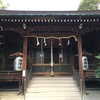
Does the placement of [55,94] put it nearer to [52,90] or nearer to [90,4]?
[52,90]

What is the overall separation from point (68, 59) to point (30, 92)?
3.75 m

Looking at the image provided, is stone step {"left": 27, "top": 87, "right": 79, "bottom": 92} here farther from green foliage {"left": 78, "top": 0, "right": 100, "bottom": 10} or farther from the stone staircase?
green foliage {"left": 78, "top": 0, "right": 100, "bottom": 10}

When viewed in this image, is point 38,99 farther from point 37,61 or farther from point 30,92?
point 37,61

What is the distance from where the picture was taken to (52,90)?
6.56 meters

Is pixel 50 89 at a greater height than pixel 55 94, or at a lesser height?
greater

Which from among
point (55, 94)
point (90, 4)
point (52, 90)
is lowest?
point (55, 94)

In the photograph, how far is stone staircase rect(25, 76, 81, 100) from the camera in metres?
6.09

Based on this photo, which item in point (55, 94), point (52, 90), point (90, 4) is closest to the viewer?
point (55, 94)

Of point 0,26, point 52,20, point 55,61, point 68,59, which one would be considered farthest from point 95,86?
point 0,26

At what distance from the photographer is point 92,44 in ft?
29.5

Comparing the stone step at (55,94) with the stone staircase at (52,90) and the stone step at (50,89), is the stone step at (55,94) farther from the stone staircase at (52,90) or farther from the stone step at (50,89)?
the stone step at (50,89)

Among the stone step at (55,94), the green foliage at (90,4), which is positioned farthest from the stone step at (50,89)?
the green foliage at (90,4)

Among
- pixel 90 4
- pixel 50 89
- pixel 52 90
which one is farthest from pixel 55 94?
pixel 90 4

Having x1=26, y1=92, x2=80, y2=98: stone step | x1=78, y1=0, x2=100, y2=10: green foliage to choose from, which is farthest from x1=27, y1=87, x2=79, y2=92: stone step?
x1=78, y1=0, x2=100, y2=10: green foliage
